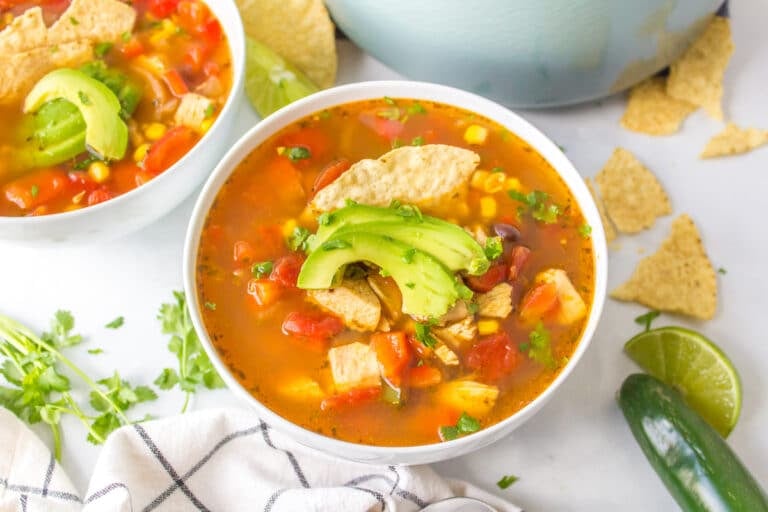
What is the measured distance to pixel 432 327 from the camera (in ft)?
7.72

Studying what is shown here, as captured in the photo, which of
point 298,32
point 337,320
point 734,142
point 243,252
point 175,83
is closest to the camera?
point 337,320

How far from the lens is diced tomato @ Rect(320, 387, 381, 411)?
230cm

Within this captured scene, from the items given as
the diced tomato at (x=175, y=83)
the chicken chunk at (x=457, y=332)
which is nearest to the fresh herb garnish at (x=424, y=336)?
the chicken chunk at (x=457, y=332)

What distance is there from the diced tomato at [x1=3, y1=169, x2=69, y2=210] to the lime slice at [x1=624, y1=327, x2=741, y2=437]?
178cm

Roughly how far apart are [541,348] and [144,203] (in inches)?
48.5

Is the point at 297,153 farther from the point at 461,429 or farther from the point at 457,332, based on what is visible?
the point at 461,429

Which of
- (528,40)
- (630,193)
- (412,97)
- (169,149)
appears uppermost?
(528,40)

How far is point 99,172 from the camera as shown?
2.74 metres

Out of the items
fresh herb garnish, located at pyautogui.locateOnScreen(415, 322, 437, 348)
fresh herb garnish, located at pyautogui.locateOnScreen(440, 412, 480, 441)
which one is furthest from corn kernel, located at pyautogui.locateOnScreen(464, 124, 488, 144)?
fresh herb garnish, located at pyautogui.locateOnScreen(440, 412, 480, 441)

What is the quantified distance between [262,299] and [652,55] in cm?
151

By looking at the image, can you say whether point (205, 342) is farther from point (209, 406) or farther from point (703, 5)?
point (703, 5)

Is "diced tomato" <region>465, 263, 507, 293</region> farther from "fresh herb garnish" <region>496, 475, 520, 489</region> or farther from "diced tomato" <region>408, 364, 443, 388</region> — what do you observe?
"fresh herb garnish" <region>496, 475, 520, 489</region>

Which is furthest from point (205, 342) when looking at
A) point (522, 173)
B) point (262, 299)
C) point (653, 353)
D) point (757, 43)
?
point (757, 43)

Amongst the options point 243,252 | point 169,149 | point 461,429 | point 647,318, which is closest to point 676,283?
point 647,318
